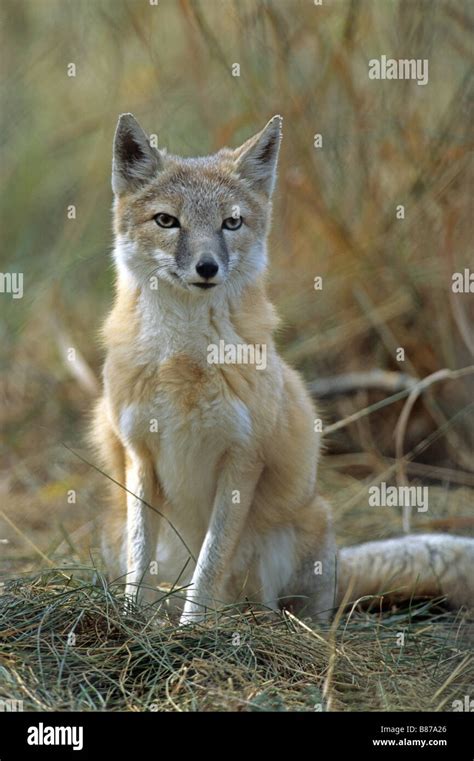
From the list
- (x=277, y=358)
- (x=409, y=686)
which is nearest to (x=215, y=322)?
(x=277, y=358)

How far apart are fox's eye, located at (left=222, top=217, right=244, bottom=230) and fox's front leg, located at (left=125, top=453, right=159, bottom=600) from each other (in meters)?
1.26

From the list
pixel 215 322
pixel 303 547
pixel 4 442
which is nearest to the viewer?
pixel 215 322

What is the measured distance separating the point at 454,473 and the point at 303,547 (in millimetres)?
2355

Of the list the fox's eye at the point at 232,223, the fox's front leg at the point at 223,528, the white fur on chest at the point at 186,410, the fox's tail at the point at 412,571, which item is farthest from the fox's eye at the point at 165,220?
the fox's tail at the point at 412,571

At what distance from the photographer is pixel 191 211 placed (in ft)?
16.0

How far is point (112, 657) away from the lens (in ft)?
14.0

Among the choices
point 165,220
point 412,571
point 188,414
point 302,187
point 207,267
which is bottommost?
point 412,571

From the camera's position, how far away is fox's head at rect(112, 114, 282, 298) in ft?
15.7

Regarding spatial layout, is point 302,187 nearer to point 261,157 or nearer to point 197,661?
point 261,157

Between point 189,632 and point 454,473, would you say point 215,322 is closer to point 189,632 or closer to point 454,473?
point 189,632

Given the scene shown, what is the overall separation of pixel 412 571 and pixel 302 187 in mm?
3356

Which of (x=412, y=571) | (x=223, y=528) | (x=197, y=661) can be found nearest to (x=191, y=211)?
(x=223, y=528)

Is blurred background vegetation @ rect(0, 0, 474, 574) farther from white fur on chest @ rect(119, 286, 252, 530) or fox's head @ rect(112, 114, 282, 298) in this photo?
fox's head @ rect(112, 114, 282, 298)

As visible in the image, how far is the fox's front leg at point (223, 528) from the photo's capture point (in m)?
5.01
